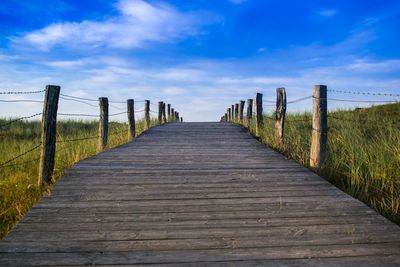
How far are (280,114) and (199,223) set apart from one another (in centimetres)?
661

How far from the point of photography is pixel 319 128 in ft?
23.2

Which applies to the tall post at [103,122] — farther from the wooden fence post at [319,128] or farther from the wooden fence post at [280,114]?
the wooden fence post at [319,128]

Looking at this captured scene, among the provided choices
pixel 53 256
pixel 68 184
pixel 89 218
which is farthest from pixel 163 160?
pixel 53 256

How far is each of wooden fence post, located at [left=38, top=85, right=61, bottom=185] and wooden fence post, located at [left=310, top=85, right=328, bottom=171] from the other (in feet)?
14.6

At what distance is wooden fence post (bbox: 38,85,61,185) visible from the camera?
681 centimetres

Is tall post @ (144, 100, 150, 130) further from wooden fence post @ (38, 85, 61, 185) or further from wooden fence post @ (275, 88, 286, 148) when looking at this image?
wooden fence post @ (38, 85, 61, 185)

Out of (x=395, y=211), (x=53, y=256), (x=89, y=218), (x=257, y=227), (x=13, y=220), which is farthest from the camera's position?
(x=13, y=220)

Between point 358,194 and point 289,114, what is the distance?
14020mm

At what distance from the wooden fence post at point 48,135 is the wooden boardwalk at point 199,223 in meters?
0.85

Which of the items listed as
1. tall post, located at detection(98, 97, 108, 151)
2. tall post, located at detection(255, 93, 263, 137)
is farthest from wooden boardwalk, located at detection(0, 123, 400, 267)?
tall post, located at detection(255, 93, 263, 137)

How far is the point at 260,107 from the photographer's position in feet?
45.9

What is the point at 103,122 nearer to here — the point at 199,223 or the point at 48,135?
the point at 48,135

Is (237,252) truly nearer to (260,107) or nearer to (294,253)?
(294,253)

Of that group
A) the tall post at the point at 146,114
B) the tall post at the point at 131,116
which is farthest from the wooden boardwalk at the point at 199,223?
the tall post at the point at 146,114
